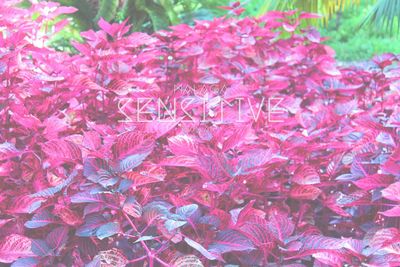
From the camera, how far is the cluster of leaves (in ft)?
2.89

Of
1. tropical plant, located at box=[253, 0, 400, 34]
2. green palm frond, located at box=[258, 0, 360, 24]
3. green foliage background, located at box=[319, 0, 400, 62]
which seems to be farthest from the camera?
green foliage background, located at box=[319, 0, 400, 62]

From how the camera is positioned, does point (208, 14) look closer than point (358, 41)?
Yes

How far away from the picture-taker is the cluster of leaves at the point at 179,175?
88cm

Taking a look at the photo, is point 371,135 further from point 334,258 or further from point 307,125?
point 334,258

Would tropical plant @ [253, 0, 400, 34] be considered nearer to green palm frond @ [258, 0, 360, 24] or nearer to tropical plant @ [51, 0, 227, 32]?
green palm frond @ [258, 0, 360, 24]

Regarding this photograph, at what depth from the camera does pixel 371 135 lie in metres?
1.17

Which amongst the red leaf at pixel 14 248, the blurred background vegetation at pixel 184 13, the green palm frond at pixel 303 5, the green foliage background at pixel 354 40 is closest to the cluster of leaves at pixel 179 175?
the red leaf at pixel 14 248

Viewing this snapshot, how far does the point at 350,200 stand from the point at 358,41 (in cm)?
730

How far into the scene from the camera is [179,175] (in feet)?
3.49

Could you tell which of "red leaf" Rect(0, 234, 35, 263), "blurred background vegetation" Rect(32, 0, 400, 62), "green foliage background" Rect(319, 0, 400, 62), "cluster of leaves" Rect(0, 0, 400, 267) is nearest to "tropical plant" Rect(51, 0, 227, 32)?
"blurred background vegetation" Rect(32, 0, 400, 62)

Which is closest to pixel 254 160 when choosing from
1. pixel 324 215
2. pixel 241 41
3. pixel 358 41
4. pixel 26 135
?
pixel 324 215

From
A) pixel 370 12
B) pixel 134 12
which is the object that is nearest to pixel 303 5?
pixel 370 12

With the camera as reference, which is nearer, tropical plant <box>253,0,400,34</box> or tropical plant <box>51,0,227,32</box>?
tropical plant <box>253,0,400,34</box>

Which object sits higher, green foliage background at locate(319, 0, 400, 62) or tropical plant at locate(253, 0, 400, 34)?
tropical plant at locate(253, 0, 400, 34)
